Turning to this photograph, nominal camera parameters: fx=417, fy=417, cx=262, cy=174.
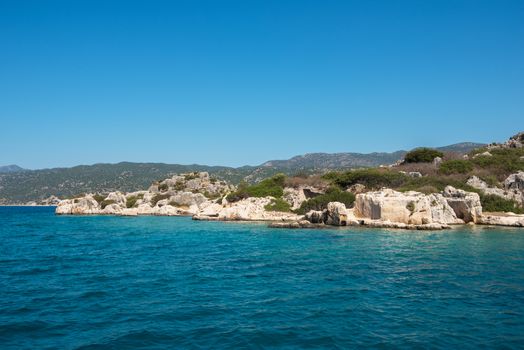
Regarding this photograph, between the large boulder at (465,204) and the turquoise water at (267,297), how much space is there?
13835 millimetres

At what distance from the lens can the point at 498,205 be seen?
45969 mm

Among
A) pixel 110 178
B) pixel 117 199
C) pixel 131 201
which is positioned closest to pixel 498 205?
pixel 131 201

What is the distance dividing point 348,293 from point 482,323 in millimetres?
4702

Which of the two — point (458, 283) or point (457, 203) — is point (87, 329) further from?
point (457, 203)

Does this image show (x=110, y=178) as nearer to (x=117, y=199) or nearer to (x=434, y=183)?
(x=117, y=199)

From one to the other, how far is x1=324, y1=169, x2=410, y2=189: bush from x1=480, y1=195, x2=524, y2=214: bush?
1165 centimetres

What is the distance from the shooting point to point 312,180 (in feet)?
220

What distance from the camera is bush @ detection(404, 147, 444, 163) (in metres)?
73.8

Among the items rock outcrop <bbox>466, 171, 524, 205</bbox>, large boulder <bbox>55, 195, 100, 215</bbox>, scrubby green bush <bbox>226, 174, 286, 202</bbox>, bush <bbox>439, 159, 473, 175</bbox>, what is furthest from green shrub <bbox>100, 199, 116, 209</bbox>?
rock outcrop <bbox>466, 171, 524, 205</bbox>

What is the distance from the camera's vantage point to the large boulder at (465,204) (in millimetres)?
41438

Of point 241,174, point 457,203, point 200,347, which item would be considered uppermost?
point 241,174

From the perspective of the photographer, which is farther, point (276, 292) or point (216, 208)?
point (216, 208)

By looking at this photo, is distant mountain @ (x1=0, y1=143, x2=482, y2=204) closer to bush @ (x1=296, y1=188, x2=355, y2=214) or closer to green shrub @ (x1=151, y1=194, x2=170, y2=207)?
green shrub @ (x1=151, y1=194, x2=170, y2=207)

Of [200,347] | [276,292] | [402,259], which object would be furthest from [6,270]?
[402,259]
